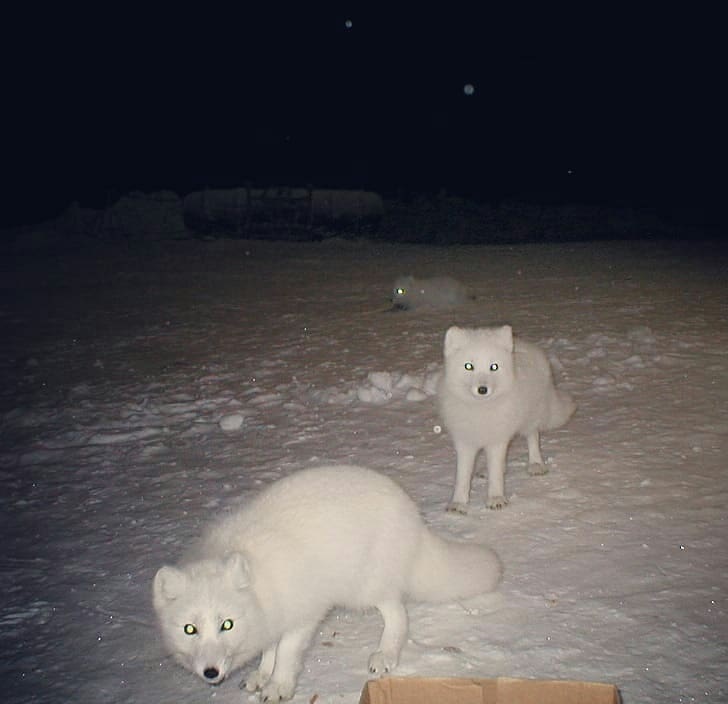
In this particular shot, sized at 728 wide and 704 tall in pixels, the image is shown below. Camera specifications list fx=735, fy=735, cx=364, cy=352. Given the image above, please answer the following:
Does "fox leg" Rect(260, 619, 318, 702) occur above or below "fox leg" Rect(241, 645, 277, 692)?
above

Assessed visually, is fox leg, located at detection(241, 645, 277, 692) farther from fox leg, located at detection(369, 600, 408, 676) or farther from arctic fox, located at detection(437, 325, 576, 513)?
arctic fox, located at detection(437, 325, 576, 513)

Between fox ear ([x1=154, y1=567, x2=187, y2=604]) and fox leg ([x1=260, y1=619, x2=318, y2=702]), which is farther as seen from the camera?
fox leg ([x1=260, y1=619, x2=318, y2=702])

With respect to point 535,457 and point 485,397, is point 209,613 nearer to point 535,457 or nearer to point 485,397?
point 485,397

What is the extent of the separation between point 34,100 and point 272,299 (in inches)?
648

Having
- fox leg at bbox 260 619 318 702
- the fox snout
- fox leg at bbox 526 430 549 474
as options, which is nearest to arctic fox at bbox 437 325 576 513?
fox leg at bbox 526 430 549 474

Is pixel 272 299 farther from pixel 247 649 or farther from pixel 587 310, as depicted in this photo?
pixel 247 649

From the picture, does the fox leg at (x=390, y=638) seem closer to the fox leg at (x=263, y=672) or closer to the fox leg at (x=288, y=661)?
the fox leg at (x=288, y=661)

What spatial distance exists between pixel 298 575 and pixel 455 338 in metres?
1.72

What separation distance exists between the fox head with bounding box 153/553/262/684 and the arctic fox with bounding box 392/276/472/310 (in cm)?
779

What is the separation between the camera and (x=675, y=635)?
2.77 metres

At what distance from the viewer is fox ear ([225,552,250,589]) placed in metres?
2.38

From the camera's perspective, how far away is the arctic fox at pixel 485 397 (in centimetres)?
387

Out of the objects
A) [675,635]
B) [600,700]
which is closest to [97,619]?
[600,700]

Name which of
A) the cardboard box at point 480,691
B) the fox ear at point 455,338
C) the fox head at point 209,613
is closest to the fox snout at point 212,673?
the fox head at point 209,613
